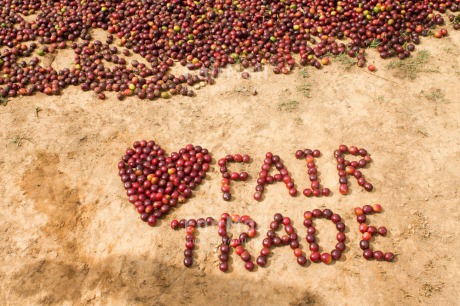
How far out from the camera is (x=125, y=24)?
26.1 feet

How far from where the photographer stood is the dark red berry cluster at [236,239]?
15.6 feet

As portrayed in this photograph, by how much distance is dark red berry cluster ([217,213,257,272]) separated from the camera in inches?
187

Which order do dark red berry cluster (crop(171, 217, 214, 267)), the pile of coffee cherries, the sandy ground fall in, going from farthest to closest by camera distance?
1. the pile of coffee cherries
2. dark red berry cluster (crop(171, 217, 214, 267))
3. the sandy ground

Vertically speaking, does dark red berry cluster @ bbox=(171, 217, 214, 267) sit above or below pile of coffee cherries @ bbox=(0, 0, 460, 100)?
below

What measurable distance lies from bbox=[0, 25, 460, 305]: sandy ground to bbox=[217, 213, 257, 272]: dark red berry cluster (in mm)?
116

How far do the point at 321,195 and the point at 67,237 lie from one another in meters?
3.77

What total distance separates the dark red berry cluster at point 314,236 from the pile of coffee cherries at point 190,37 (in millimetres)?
3118

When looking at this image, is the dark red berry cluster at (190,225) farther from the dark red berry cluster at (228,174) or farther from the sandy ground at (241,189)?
the dark red berry cluster at (228,174)

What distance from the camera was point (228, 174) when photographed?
5594 millimetres

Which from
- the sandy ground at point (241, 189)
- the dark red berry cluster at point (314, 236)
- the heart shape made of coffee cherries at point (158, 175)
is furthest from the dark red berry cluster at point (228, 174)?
the dark red berry cluster at point (314, 236)

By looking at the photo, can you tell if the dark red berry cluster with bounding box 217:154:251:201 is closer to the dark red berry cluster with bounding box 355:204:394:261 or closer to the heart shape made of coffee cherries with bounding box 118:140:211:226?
the heart shape made of coffee cherries with bounding box 118:140:211:226

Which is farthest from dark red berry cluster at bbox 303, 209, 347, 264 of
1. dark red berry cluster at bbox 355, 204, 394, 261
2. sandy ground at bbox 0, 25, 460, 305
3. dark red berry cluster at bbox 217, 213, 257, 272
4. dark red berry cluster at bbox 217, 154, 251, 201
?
dark red berry cluster at bbox 217, 154, 251, 201

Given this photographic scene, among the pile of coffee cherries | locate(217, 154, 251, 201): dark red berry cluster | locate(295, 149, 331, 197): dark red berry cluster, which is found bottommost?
locate(217, 154, 251, 201): dark red berry cluster

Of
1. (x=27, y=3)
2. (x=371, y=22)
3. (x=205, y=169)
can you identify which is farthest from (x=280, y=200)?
(x=27, y=3)
